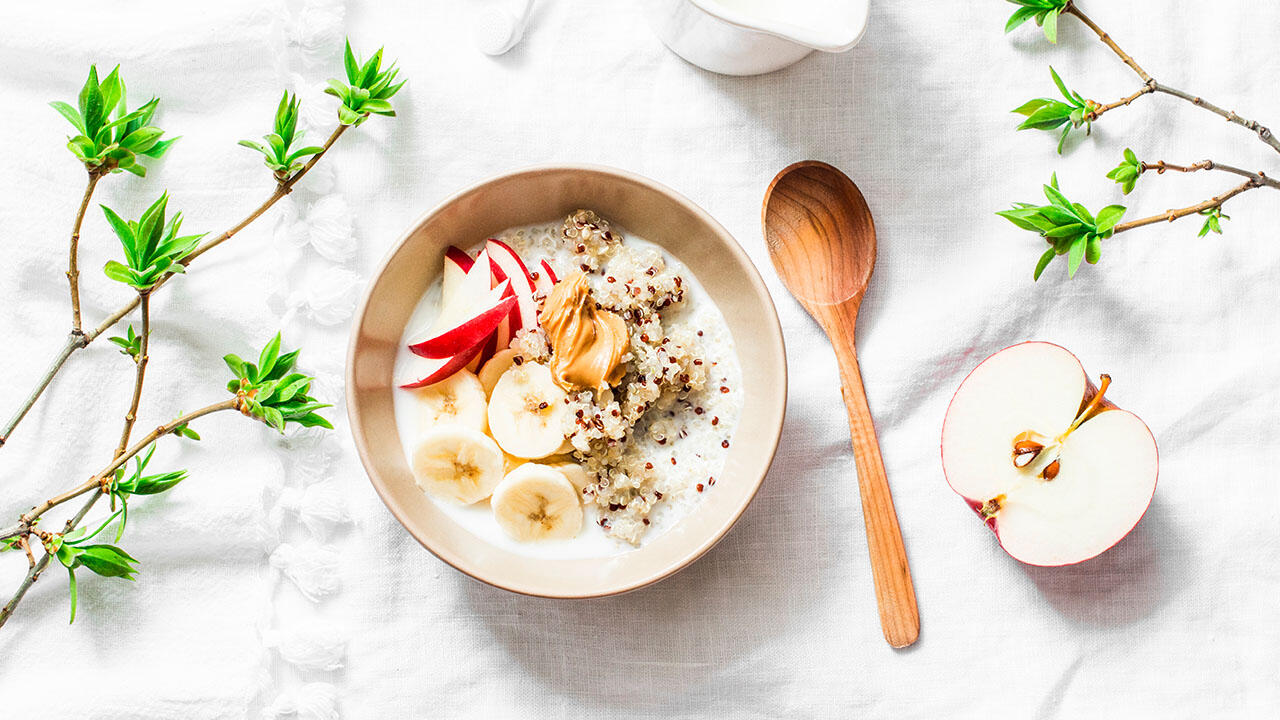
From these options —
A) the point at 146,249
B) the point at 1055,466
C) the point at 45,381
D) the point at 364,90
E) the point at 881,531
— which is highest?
the point at 364,90

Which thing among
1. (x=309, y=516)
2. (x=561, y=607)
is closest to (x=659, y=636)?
(x=561, y=607)

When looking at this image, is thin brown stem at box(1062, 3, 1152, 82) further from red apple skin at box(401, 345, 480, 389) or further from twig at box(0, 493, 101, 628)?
twig at box(0, 493, 101, 628)

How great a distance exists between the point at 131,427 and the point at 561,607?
0.54m

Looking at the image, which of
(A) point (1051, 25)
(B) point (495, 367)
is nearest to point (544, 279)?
(B) point (495, 367)

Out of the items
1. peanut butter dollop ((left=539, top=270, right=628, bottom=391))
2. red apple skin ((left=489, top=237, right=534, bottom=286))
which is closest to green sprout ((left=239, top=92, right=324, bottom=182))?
red apple skin ((left=489, top=237, right=534, bottom=286))

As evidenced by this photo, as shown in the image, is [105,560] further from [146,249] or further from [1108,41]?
[1108,41]

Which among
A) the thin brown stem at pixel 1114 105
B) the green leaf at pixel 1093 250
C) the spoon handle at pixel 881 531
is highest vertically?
the thin brown stem at pixel 1114 105

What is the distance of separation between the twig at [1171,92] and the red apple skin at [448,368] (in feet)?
2.70

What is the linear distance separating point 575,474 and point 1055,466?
0.55 m

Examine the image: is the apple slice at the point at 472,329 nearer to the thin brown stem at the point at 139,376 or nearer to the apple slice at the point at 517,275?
the apple slice at the point at 517,275

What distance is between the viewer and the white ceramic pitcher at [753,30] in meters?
1.01

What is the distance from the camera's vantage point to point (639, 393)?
1.08 metres

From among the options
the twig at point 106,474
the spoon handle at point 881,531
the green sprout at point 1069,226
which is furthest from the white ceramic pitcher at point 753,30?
the twig at point 106,474

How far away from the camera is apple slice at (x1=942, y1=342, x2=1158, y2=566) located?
3.67ft
